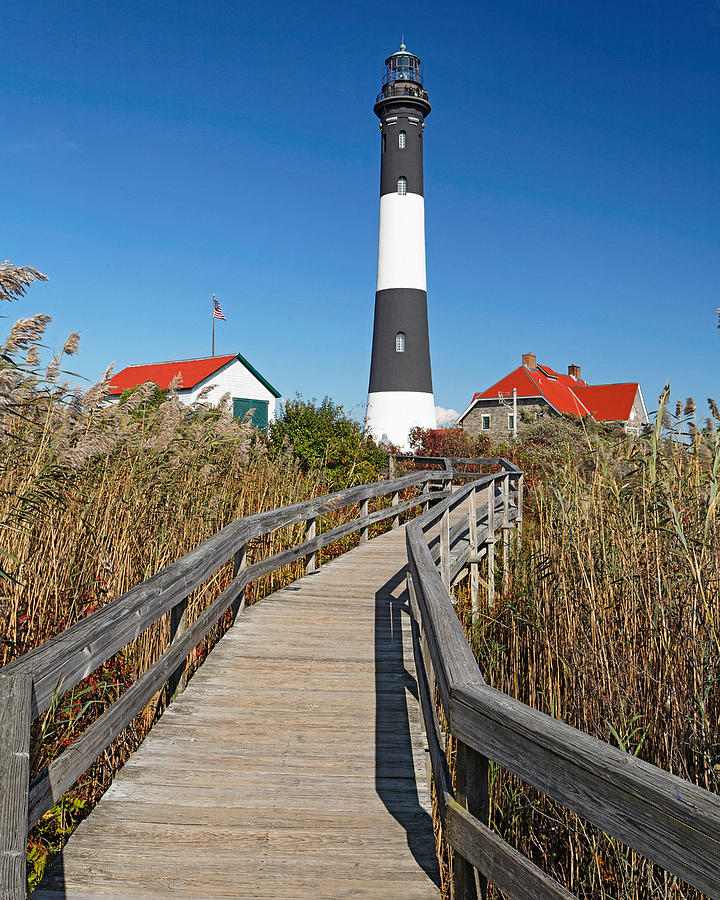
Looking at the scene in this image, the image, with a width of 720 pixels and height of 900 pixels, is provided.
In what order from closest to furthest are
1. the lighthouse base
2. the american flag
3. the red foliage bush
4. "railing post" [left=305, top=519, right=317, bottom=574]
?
"railing post" [left=305, top=519, right=317, bottom=574] → the red foliage bush → the lighthouse base → the american flag

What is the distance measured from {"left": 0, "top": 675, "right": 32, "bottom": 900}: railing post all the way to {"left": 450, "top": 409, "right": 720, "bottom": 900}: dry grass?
174 centimetres

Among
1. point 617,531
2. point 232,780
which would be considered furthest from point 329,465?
point 232,780

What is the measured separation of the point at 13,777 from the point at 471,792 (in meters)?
1.20

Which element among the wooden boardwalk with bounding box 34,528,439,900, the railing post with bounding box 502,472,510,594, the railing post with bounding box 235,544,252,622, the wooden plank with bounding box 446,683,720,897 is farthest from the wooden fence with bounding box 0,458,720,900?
the railing post with bounding box 502,472,510,594

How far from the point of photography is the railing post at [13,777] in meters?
1.82

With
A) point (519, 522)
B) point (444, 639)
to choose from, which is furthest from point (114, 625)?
point (519, 522)

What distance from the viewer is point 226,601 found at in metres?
5.21

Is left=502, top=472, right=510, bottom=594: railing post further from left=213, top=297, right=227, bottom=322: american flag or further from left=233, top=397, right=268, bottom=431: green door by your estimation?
left=213, top=297, right=227, bottom=322: american flag

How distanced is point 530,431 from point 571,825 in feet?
80.2

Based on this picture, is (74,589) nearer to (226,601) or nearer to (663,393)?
(226,601)

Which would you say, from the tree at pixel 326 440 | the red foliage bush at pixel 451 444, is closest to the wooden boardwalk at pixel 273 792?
the tree at pixel 326 440

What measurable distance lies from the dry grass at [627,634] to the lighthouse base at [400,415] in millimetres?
18907

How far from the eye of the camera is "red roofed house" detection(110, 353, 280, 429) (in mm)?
25391

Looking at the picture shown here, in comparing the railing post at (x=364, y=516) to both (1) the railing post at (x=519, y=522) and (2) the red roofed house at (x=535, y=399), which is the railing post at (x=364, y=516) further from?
(2) the red roofed house at (x=535, y=399)
